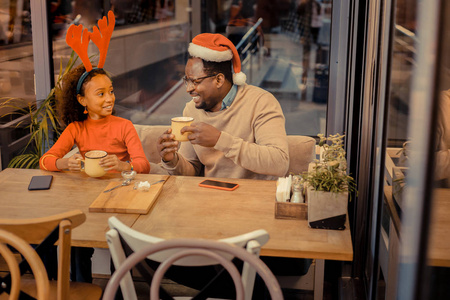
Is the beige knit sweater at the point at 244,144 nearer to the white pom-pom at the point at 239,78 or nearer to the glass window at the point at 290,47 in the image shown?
the white pom-pom at the point at 239,78

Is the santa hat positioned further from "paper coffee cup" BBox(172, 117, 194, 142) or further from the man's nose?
"paper coffee cup" BBox(172, 117, 194, 142)

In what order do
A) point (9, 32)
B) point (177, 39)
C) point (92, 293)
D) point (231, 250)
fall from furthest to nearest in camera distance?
point (177, 39)
point (9, 32)
point (92, 293)
point (231, 250)

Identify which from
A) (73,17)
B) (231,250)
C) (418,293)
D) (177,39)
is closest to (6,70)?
(73,17)

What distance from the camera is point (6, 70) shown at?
12.9ft

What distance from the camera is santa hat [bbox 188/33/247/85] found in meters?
2.63

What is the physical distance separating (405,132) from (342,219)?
1.67ft

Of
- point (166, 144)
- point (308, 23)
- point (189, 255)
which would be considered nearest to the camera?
point (189, 255)

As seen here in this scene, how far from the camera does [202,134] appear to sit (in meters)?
2.39

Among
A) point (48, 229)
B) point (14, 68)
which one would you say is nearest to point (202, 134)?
point (48, 229)

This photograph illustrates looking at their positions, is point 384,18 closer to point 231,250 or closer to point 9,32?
point 231,250

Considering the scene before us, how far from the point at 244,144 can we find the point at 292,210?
0.72 m

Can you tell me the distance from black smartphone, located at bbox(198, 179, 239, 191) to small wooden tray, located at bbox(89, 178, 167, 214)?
0.18 meters

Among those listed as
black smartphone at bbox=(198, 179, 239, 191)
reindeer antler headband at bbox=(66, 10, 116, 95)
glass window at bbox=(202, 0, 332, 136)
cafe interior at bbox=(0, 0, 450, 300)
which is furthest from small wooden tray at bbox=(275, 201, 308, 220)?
glass window at bbox=(202, 0, 332, 136)

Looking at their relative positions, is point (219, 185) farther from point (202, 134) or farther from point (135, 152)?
point (135, 152)
